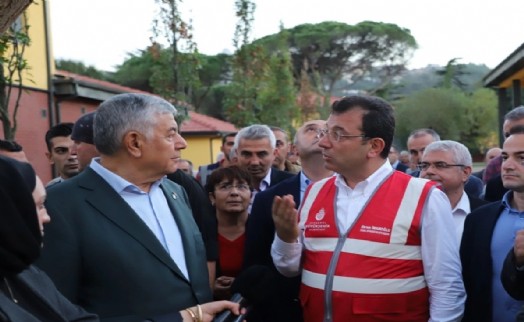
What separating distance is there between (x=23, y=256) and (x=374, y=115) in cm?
197

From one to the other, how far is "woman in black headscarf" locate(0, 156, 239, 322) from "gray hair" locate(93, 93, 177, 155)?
0.67 m

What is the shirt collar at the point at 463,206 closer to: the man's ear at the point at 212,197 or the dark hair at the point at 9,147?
the man's ear at the point at 212,197

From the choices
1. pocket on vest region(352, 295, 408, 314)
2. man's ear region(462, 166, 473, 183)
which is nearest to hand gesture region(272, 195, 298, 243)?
pocket on vest region(352, 295, 408, 314)

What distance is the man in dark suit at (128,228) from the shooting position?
8.41 ft

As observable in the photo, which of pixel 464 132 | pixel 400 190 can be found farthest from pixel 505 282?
pixel 464 132

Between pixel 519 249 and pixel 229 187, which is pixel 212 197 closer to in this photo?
pixel 229 187

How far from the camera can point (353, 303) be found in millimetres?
2971

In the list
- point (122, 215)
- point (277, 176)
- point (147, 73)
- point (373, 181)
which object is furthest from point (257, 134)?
point (147, 73)

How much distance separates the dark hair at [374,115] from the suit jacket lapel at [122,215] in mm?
1216

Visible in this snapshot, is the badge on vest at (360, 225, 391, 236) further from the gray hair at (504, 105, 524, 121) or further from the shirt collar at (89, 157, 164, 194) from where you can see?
the gray hair at (504, 105, 524, 121)

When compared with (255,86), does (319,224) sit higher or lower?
lower

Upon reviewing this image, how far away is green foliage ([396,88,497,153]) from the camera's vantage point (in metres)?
44.8

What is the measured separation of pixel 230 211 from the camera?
4.33 meters

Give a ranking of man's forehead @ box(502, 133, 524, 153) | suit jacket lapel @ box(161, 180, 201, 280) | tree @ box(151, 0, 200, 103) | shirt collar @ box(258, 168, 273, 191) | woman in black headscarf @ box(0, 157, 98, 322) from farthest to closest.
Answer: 1. tree @ box(151, 0, 200, 103)
2. shirt collar @ box(258, 168, 273, 191)
3. man's forehead @ box(502, 133, 524, 153)
4. suit jacket lapel @ box(161, 180, 201, 280)
5. woman in black headscarf @ box(0, 157, 98, 322)
